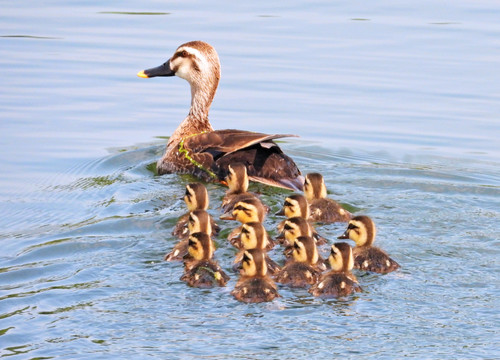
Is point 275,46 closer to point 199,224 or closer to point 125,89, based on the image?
point 125,89

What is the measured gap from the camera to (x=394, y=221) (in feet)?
27.4

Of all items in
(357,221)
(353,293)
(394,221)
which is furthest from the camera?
(394,221)

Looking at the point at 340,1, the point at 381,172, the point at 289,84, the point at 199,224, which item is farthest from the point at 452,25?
the point at 199,224

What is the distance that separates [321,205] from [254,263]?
1878 millimetres

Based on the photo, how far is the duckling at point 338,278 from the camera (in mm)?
6699

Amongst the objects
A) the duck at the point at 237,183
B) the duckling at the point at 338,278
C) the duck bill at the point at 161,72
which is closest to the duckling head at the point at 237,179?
the duck at the point at 237,183

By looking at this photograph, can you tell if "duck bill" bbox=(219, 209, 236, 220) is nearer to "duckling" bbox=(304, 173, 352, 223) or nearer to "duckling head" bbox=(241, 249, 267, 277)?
"duckling" bbox=(304, 173, 352, 223)

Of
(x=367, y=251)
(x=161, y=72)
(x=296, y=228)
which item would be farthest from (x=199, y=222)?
(x=161, y=72)

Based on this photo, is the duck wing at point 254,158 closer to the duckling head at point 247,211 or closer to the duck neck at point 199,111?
the duck neck at point 199,111

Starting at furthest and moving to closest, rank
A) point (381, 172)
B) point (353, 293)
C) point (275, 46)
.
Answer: point (275, 46)
point (381, 172)
point (353, 293)

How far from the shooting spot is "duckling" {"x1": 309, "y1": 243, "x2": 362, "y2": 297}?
6.70 meters

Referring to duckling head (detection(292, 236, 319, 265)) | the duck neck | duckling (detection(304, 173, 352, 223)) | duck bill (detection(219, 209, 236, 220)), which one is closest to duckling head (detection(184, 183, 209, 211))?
duck bill (detection(219, 209, 236, 220))

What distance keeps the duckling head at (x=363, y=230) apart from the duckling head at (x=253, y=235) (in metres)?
0.67

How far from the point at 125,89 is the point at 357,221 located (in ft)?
20.3
